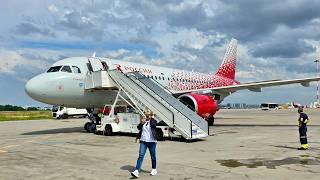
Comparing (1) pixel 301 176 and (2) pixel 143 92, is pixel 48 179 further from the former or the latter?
(2) pixel 143 92

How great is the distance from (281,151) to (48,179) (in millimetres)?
8178

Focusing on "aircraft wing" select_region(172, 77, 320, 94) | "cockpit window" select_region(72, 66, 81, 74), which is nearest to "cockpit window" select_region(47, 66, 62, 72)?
"cockpit window" select_region(72, 66, 81, 74)

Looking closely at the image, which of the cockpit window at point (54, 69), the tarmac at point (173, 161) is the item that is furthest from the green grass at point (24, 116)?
the tarmac at point (173, 161)

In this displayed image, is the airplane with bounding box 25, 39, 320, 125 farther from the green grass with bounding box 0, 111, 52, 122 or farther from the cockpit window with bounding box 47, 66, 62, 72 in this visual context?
the green grass with bounding box 0, 111, 52, 122

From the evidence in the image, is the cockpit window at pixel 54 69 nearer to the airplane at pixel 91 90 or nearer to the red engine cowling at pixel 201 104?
the airplane at pixel 91 90

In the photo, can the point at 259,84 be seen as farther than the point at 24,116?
No

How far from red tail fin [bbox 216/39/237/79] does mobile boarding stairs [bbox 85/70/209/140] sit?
20.1 meters

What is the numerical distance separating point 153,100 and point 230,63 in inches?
966

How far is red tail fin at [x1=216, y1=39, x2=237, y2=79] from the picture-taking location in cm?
4050

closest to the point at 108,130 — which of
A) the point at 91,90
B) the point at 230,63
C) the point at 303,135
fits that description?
the point at 91,90

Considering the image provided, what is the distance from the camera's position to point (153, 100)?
18688 millimetres

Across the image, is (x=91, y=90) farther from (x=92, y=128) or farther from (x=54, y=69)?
(x=92, y=128)

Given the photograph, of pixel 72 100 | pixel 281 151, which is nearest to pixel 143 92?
pixel 72 100

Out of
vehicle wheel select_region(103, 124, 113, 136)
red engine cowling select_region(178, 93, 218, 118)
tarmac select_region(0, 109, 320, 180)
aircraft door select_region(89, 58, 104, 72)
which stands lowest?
tarmac select_region(0, 109, 320, 180)
